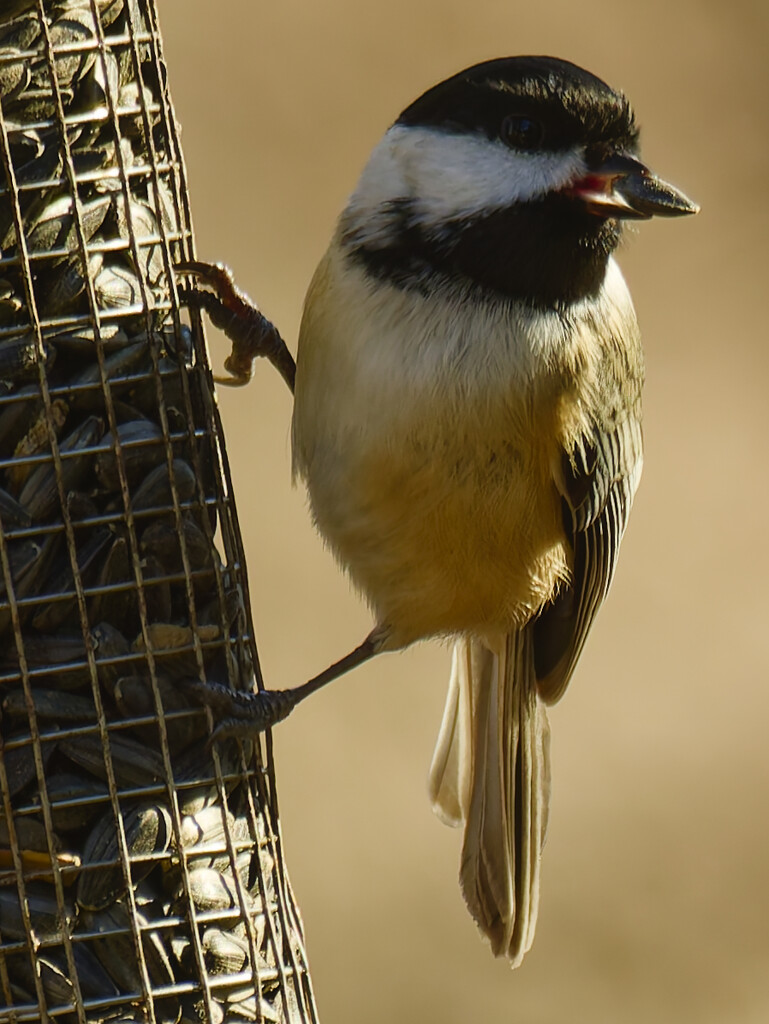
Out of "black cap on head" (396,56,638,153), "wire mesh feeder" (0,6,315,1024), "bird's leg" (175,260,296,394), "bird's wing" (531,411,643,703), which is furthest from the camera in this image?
"bird's wing" (531,411,643,703)

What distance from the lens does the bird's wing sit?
2912 mm

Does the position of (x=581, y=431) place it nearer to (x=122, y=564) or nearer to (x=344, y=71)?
(x=122, y=564)

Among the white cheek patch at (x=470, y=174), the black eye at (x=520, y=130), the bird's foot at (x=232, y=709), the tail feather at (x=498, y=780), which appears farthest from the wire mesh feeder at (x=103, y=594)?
the tail feather at (x=498, y=780)

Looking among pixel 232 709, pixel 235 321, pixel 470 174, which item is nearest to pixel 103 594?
pixel 232 709

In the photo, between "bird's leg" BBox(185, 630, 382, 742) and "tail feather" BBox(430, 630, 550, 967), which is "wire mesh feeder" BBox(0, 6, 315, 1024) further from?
"tail feather" BBox(430, 630, 550, 967)

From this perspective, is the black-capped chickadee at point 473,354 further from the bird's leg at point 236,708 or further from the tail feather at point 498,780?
the tail feather at point 498,780

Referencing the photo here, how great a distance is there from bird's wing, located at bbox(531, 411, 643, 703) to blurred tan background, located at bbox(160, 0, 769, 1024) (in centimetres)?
189

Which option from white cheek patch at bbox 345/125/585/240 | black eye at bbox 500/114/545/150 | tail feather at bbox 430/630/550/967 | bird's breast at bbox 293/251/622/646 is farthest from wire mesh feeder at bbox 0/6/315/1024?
tail feather at bbox 430/630/550/967

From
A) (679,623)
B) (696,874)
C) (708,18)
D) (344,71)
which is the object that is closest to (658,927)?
(696,874)

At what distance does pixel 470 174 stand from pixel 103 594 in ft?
2.83

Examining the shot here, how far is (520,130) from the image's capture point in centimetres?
250

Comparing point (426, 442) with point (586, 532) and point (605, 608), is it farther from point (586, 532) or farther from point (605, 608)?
point (605, 608)

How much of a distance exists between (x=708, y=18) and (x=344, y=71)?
1680 mm

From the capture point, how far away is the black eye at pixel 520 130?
2498 mm
